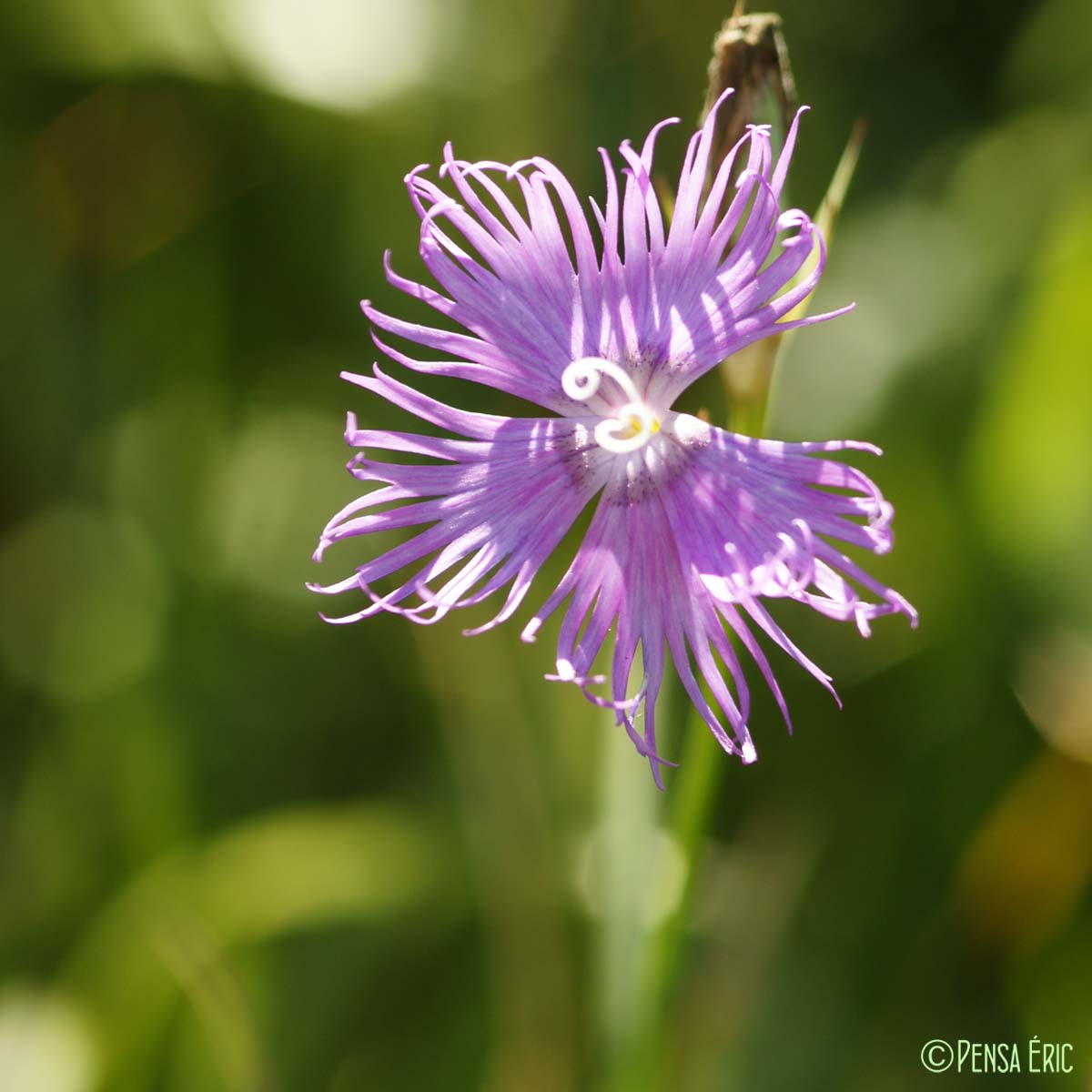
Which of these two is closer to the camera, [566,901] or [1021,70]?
[566,901]

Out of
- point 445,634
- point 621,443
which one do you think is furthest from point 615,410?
point 445,634

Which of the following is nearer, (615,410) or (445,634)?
(615,410)

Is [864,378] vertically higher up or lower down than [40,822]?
higher up

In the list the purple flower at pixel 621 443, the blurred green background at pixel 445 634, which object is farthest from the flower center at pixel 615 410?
the blurred green background at pixel 445 634

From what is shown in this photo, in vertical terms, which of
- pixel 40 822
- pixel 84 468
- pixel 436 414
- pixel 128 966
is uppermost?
pixel 84 468

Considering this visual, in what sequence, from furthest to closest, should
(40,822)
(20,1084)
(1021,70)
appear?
(1021,70) < (40,822) < (20,1084)

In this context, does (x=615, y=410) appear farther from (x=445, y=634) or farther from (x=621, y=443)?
(x=445, y=634)

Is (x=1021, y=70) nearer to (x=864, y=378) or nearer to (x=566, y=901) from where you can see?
(x=864, y=378)

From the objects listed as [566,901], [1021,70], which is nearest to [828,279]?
[1021,70]
